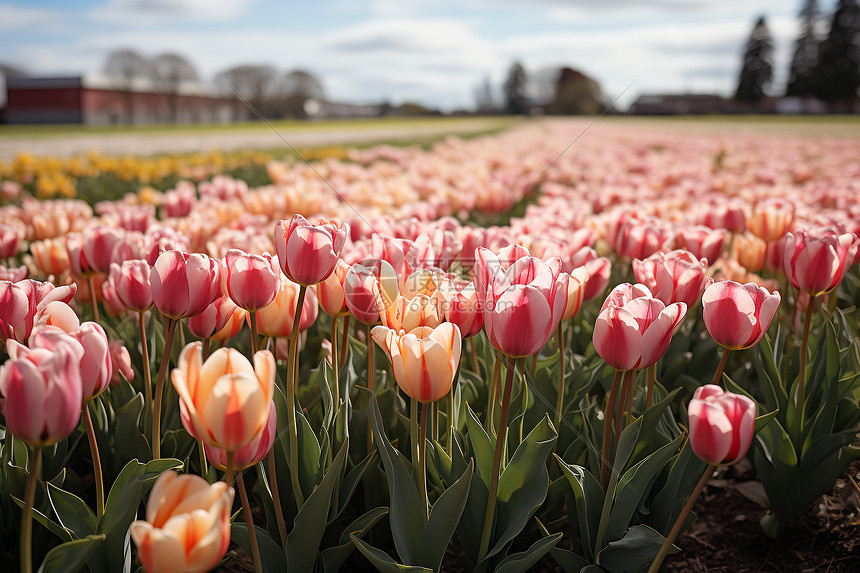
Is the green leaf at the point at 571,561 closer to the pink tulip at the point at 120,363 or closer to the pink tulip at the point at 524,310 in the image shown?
the pink tulip at the point at 524,310

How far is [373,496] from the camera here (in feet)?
5.62

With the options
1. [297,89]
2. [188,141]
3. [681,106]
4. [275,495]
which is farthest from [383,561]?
[681,106]

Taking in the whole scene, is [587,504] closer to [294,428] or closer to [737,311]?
[737,311]

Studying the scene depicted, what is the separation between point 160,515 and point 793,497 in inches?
65.6

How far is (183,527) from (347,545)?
0.58 metres

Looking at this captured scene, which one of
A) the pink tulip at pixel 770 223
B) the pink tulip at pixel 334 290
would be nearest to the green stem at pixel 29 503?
the pink tulip at pixel 334 290

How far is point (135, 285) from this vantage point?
166 cm

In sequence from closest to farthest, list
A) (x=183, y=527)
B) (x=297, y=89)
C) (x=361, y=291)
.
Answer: (x=183, y=527) → (x=361, y=291) → (x=297, y=89)

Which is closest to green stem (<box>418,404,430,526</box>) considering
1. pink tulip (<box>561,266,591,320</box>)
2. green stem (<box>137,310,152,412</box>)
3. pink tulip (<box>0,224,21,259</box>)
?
pink tulip (<box>561,266,591,320</box>)

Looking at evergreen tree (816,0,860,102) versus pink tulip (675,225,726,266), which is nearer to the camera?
pink tulip (675,225,726,266)

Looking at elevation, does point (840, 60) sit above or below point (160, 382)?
above

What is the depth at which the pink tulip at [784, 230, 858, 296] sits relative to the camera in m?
1.83

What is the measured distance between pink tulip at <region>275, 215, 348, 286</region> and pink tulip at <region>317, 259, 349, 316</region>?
16cm

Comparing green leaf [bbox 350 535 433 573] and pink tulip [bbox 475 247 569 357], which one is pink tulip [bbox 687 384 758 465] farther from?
green leaf [bbox 350 535 433 573]
